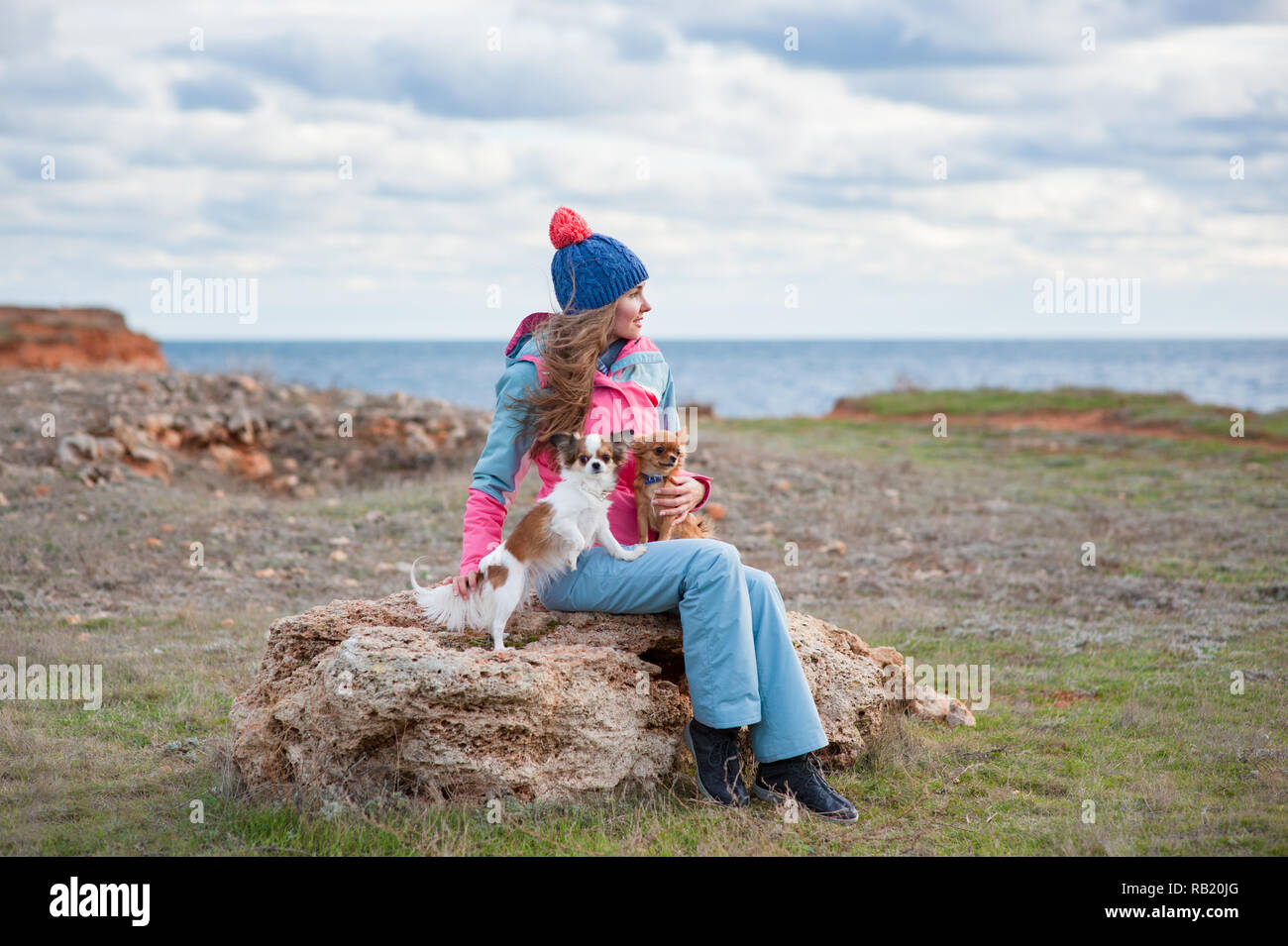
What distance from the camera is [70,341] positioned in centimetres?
2594

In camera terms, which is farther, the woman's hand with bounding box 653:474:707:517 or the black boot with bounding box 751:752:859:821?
the woman's hand with bounding box 653:474:707:517

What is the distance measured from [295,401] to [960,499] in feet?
34.7

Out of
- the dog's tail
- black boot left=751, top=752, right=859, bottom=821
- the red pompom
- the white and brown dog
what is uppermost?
the red pompom

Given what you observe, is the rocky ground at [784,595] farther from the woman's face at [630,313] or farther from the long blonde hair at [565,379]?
the woman's face at [630,313]

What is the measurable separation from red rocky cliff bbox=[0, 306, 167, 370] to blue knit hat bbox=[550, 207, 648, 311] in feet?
71.9

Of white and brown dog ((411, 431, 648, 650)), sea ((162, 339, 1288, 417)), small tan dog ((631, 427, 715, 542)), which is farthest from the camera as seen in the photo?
sea ((162, 339, 1288, 417))

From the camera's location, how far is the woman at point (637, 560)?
14.0 feet

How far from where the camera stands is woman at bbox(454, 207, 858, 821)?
4254mm

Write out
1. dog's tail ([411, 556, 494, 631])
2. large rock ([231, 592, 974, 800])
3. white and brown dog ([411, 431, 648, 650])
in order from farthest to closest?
1. dog's tail ([411, 556, 494, 631])
2. white and brown dog ([411, 431, 648, 650])
3. large rock ([231, 592, 974, 800])

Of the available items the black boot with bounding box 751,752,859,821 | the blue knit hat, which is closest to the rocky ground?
the black boot with bounding box 751,752,859,821

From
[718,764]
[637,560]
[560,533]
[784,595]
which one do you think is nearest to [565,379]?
[560,533]

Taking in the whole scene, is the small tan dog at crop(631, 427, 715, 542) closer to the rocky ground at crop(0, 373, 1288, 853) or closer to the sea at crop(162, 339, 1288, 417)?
the rocky ground at crop(0, 373, 1288, 853)
